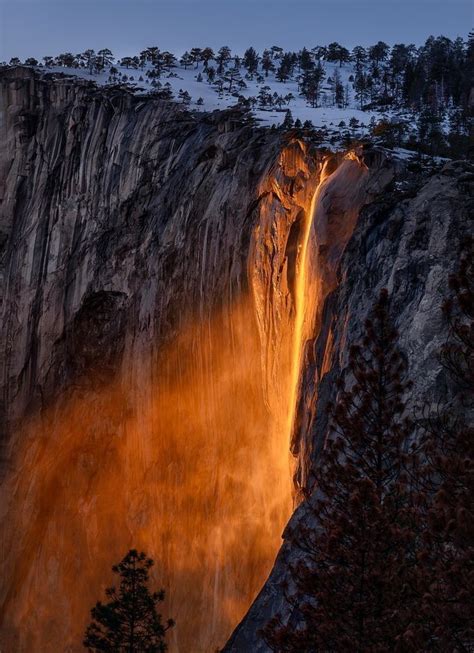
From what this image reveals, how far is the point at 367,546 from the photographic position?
31.5 feet

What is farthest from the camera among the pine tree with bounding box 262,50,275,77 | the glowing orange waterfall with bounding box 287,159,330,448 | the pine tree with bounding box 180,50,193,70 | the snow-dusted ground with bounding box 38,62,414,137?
the pine tree with bounding box 262,50,275,77

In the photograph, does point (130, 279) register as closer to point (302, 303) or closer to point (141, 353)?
point (141, 353)

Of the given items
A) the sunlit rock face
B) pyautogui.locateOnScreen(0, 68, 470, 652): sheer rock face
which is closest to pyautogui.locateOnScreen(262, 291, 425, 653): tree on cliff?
pyautogui.locateOnScreen(0, 68, 470, 652): sheer rock face

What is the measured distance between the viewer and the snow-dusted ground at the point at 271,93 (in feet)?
131

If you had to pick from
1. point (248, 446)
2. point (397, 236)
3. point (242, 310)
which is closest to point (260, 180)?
point (242, 310)

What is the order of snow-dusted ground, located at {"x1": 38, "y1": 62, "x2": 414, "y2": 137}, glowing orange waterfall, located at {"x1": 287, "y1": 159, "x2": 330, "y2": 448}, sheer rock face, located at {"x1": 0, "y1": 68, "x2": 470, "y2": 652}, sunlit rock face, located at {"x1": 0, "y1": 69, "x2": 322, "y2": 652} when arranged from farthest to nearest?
snow-dusted ground, located at {"x1": 38, "y1": 62, "x2": 414, "y2": 137}
sunlit rock face, located at {"x1": 0, "y1": 69, "x2": 322, "y2": 652}
glowing orange waterfall, located at {"x1": 287, "y1": 159, "x2": 330, "y2": 448}
sheer rock face, located at {"x1": 0, "y1": 68, "x2": 470, "y2": 652}

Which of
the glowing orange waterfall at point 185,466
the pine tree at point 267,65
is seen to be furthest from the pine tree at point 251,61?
the glowing orange waterfall at point 185,466

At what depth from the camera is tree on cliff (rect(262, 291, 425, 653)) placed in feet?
30.5

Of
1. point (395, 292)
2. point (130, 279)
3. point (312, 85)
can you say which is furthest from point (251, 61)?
point (395, 292)

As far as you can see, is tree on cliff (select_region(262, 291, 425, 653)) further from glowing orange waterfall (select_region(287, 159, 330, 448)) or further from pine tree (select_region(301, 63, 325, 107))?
pine tree (select_region(301, 63, 325, 107))

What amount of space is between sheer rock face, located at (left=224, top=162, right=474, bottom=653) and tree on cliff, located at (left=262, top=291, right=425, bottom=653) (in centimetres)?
311

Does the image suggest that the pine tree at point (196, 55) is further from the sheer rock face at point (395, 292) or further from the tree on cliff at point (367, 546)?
the tree on cliff at point (367, 546)

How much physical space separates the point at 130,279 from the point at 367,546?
23.3 metres

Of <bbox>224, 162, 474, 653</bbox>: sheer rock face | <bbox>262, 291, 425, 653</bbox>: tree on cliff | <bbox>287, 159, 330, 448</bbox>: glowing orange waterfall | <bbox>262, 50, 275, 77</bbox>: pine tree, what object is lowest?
<bbox>262, 291, 425, 653</bbox>: tree on cliff
